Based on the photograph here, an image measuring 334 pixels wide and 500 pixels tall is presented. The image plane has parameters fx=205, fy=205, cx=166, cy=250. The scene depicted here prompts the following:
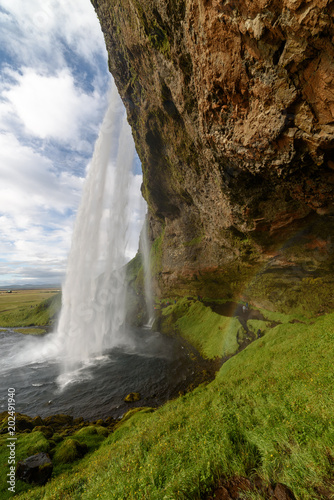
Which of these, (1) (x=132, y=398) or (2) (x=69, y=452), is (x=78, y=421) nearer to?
(1) (x=132, y=398)

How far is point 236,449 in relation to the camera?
19.9 feet

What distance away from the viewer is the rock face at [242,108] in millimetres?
8688

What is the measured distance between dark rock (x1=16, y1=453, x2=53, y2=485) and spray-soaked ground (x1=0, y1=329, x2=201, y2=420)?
8653 millimetres

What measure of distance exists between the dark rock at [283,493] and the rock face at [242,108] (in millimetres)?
12270

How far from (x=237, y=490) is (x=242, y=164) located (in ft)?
50.5

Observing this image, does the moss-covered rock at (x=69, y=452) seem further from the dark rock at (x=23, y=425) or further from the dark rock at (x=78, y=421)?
the dark rock at (x=78, y=421)

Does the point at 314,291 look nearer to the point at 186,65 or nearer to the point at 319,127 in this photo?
the point at 319,127

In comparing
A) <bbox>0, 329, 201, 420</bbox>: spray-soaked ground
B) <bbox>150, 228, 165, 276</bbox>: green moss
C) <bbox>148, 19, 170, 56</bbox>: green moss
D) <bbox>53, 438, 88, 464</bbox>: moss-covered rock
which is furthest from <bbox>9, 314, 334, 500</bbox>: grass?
<bbox>150, 228, 165, 276</bbox>: green moss

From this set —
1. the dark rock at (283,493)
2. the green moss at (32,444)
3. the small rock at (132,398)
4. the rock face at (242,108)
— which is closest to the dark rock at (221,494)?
the dark rock at (283,493)

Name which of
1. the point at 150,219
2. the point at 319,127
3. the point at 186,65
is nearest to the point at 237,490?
the point at 319,127

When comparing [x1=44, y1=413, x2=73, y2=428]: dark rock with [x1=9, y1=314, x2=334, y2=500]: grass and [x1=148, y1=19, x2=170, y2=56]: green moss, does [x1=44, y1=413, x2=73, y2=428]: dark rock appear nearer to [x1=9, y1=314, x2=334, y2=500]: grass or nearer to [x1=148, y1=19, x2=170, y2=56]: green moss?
→ [x1=9, y1=314, x2=334, y2=500]: grass

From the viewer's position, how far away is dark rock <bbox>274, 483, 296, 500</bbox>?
401 centimetres

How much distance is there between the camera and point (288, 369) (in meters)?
12.1

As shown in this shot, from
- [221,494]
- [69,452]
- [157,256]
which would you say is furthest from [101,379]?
[157,256]
